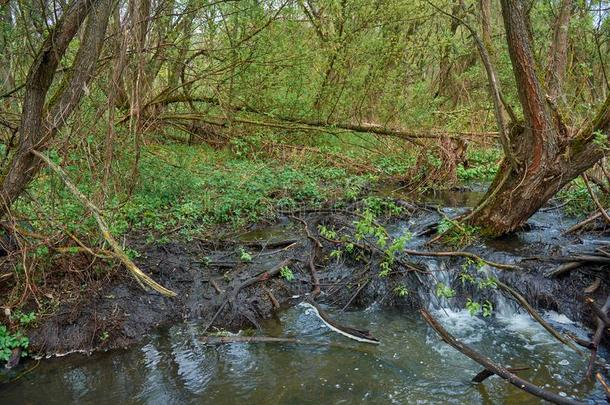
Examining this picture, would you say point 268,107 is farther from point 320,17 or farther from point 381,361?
point 381,361

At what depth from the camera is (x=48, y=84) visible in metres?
4.46

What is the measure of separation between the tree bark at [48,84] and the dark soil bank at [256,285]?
148 cm

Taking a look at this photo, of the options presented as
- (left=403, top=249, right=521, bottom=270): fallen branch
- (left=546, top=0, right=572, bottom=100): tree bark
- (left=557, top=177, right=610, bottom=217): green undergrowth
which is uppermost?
(left=546, top=0, right=572, bottom=100): tree bark

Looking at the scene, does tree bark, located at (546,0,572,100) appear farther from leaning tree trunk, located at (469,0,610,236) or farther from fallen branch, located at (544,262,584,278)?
fallen branch, located at (544,262,584,278)

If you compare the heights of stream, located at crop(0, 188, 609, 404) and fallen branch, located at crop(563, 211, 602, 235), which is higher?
fallen branch, located at crop(563, 211, 602, 235)

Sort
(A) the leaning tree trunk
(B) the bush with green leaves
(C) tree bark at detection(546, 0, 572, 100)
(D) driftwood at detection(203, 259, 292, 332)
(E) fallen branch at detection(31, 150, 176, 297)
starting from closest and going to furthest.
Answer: (E) fallen branch at detection(31, 150, 176, 297) < (B) the bush with green leaves < (D) driftwood at detection(203, 259, 292, 332) < (A) the leaning tree trunk < (C) tree bark at detection(546, 0, 572, 100)

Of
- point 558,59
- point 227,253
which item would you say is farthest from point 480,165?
point 227,253

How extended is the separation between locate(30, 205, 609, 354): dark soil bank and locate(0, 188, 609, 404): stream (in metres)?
0.20

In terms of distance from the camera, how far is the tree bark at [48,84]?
4.25 meters

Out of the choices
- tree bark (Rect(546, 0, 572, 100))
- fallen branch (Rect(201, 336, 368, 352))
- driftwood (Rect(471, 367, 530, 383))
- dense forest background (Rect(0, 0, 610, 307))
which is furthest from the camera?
tree bark (Rect(546, 0, 572, 100))

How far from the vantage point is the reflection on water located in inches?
165

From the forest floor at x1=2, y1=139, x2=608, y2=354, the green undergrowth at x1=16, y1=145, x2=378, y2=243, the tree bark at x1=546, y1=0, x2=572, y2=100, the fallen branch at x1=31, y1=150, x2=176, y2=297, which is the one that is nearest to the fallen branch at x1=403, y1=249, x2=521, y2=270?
the forest floor at x1=2, y1=139, x2=608, y2=354

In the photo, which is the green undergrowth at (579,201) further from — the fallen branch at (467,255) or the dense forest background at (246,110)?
the fallen branch at (467,255)

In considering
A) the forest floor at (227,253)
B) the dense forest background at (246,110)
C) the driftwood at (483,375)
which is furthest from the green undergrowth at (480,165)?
the driftwood at (483,375)
